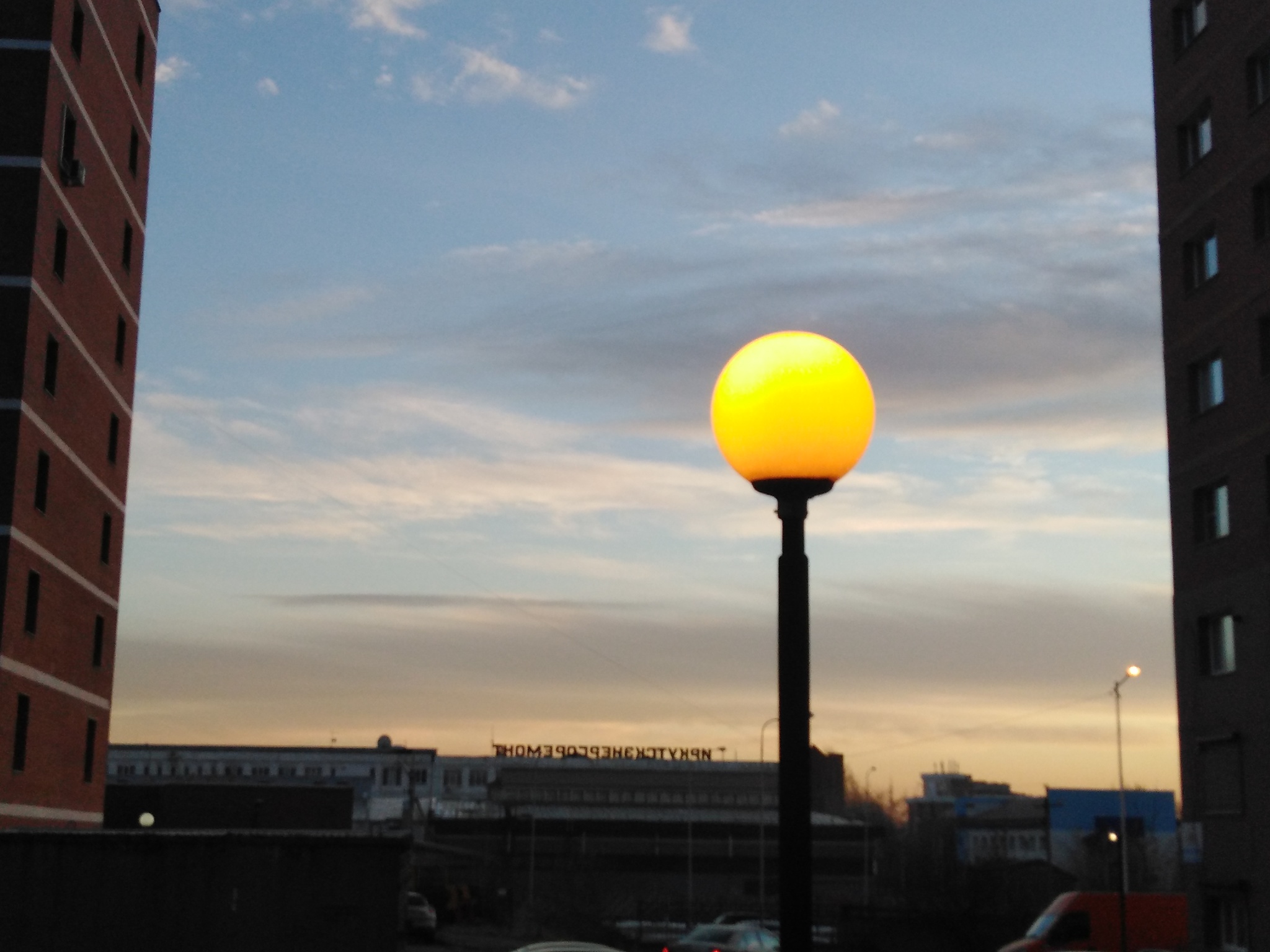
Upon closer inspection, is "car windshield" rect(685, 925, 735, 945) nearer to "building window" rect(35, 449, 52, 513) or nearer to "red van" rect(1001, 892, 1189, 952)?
"red van" rect(1001, 892, 1189, 952)

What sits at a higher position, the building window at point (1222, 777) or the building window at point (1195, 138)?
the building window at point (1195, 138)

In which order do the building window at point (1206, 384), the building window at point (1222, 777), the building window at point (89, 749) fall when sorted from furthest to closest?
1. the building window at point (89, 749)
2. the building window at point (1206, 384)
3. the building window at point (1222, 777)

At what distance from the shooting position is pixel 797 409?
553 cm

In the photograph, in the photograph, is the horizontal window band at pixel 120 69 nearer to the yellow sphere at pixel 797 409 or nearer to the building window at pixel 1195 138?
the building window at pixel 1195 138

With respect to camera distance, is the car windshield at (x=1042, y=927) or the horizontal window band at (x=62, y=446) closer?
the car windshield at (x=1042, y=927)

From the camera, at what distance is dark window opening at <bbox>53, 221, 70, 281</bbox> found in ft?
141

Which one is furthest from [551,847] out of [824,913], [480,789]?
[480,789]

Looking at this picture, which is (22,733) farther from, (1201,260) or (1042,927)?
(1201,260)

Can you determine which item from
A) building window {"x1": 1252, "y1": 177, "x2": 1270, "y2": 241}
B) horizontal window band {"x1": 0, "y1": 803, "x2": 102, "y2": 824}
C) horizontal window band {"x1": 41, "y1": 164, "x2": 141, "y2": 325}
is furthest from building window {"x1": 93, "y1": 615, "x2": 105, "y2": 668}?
building window {"x1": 1252, "y1": 177, "x2": 1270, "y2": 241}

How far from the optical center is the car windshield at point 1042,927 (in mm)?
38938

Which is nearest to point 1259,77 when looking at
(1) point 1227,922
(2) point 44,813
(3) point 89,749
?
(1) point 1227,922

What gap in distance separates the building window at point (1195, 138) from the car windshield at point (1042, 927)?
1969cm

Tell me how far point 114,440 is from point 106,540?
11.0ft

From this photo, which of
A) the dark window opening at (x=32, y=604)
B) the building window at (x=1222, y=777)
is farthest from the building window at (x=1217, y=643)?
the dark window opening at (x=32, y=604)
